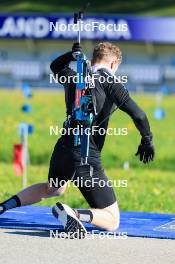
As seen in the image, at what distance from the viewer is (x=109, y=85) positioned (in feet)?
23.5

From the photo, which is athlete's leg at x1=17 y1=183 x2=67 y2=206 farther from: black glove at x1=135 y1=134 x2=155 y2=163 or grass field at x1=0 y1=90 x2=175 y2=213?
grass field at x1=0 y1=90 x2=175 y2=213

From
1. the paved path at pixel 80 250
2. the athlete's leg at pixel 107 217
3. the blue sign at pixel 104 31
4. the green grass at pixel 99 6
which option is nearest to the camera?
the paved path at pixel 80 250

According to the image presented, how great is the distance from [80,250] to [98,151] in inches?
41.2

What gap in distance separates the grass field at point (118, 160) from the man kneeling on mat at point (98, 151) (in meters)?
2.85

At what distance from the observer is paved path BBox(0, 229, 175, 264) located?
6.30 meters

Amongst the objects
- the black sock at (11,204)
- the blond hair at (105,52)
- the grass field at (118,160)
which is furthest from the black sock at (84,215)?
the grass field at (118,160)

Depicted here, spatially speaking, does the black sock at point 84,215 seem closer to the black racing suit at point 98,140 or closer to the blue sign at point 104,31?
the black racing suit at point 98,140

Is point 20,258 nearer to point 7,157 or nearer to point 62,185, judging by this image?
point 62,185

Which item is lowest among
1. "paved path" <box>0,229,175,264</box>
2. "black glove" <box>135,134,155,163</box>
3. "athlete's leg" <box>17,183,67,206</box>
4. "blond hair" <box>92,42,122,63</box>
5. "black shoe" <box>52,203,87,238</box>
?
"paved path" <box>0,229,175,264</box>

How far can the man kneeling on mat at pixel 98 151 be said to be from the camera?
279 inches

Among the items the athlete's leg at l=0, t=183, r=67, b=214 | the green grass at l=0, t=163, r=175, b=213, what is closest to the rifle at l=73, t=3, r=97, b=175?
the athlete's leg at l=0, t=183, r=67, b=214

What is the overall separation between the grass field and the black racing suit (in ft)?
9.38

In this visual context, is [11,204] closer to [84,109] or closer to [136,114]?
[84,109]

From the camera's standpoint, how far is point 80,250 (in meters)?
6.68
